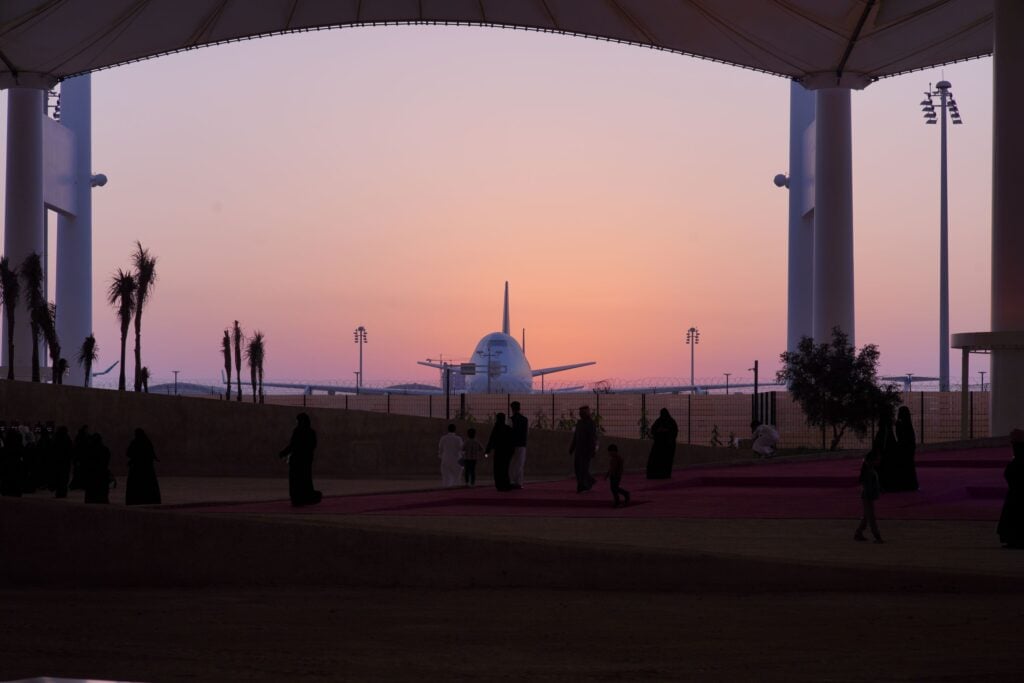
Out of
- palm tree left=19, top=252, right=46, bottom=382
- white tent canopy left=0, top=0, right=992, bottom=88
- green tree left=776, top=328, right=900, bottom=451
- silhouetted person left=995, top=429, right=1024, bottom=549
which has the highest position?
white tent canopy left=0, top=0, right=992, bottom=88

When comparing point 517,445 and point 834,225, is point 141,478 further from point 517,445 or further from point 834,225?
point 834,225

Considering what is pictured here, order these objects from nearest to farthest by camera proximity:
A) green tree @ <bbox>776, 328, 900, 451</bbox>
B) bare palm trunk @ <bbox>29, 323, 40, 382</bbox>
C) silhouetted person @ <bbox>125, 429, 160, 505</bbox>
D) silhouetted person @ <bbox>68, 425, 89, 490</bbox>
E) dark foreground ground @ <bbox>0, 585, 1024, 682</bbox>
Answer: dark foreground ground @ <bbox>0, 585, 1024, 682</bbox> → silhouetted person @ <bbox>125, 429, 160, 505</bbox> → silhouetted person @ <bbox>68, 425, 89, 490</bbox> → green tree @ <bbox>776, 328, 900, 451</bbox> → bare palm trunk @ <bbox>29, 323, 40, 382</bbox>

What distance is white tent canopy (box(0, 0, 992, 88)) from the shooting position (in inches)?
1521

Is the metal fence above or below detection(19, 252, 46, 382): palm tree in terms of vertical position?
below

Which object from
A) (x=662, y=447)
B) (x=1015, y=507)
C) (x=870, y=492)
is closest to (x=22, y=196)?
(x=662, y=447)

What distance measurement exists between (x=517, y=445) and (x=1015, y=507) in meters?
9.86

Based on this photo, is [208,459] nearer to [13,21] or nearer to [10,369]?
[10,369]

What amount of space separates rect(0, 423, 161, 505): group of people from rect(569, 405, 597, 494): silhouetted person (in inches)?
248

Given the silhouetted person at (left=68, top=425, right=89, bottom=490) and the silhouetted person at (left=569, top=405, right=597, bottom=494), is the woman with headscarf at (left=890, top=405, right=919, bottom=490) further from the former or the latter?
the silhouetted person at (left=68, top=425, right=89, bottom=490)

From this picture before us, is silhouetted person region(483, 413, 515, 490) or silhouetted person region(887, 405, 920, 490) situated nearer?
silhouetted person region(887, 405, 920, 490)

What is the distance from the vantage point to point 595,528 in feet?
55.7

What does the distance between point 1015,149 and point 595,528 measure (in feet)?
55.8

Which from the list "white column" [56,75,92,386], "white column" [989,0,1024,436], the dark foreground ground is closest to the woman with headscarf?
the dark foreground ground

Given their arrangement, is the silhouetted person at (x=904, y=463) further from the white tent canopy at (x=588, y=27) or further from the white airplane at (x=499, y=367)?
the white airplane at (x=499, y=367)
